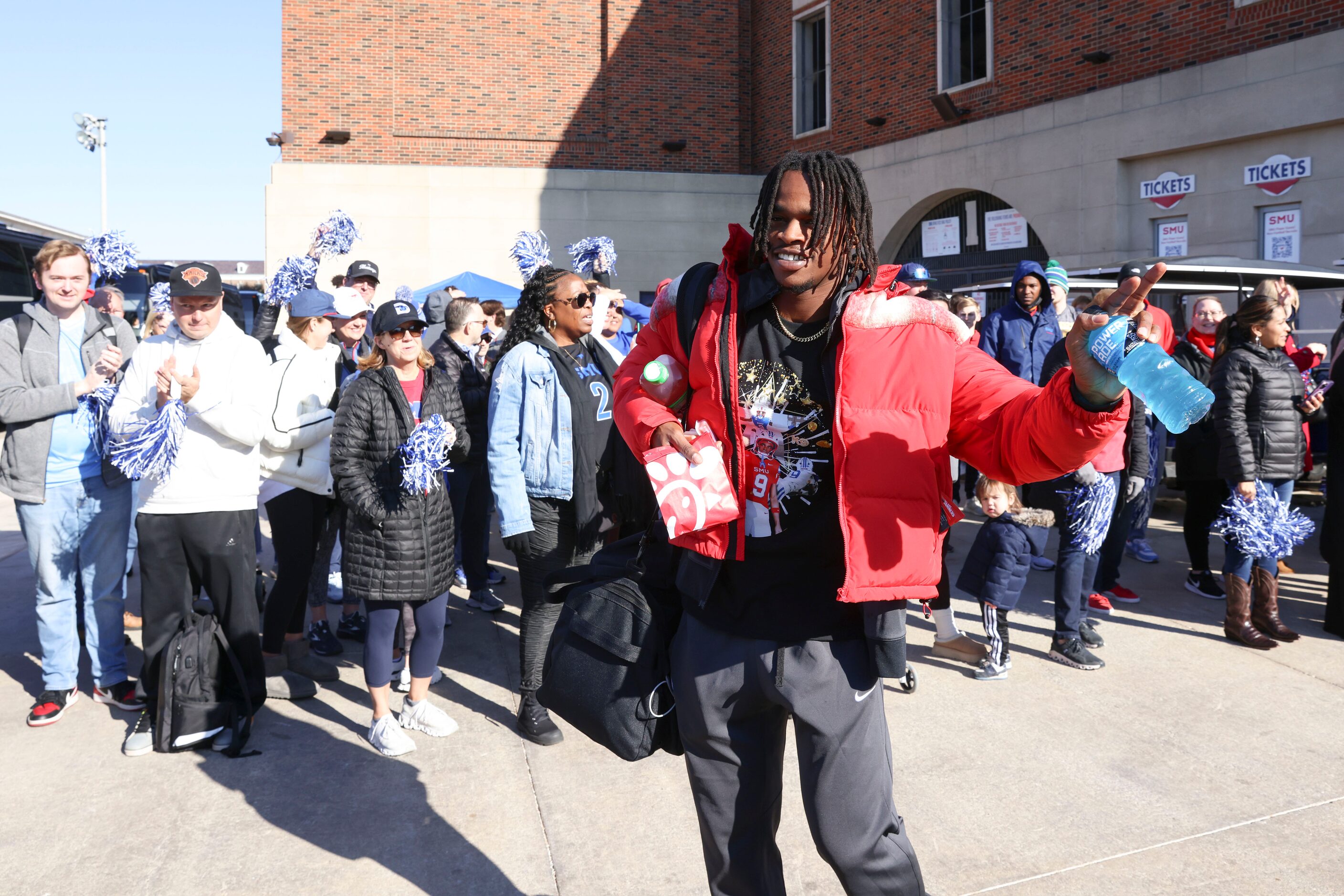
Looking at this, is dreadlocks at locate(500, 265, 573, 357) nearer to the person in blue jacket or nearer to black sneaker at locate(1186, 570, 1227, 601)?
the person in blue jacket

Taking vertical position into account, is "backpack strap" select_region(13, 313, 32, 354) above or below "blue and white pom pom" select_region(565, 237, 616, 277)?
below

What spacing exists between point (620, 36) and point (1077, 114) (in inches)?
430

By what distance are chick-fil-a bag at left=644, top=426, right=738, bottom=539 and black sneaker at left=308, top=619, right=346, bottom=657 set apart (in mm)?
4116

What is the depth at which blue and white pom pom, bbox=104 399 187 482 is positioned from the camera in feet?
13.7

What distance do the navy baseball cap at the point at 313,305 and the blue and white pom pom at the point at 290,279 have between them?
40 centimetres

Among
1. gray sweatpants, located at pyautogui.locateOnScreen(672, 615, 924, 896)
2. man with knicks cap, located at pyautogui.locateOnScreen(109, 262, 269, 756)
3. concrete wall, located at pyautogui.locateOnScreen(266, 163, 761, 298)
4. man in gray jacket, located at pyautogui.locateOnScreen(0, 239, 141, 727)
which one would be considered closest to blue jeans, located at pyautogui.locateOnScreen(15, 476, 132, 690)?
man in gray jacket, located at pyautogui.locateOnScreen(0, 239, 141, 727)

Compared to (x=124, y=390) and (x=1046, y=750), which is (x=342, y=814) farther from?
(x=1046, y=750)

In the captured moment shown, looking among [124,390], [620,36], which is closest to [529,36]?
[620,36]

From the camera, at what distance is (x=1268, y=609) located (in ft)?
19.1

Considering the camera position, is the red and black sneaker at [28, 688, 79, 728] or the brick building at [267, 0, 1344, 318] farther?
the brick building at [267, 0, 1344, 318]

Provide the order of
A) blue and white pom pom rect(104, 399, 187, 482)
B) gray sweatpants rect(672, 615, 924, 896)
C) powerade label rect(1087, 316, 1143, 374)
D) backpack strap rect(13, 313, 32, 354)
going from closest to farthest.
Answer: powerade label rect(1087, 316, 1143, 374)
gray sweatpants rect(672, 615, 924, 896)
blue and white pom pom rect(104, 399, 187, 482)
backpack strap rect(13, 313, 32, 354)

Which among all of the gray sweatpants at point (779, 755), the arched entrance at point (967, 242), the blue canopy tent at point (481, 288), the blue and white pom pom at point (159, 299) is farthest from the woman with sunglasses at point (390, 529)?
the arched entrance at point (967, 242)

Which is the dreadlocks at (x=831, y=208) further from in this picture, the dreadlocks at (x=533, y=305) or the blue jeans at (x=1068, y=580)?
the blue jeans at (x=1068, y=580)

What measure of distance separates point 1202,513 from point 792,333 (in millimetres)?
5823
